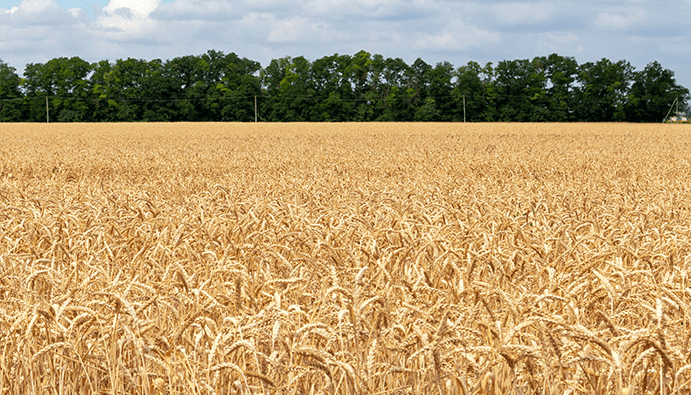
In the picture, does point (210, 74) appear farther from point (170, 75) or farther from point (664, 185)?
point (664, 185)

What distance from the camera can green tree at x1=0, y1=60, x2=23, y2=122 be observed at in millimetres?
75875

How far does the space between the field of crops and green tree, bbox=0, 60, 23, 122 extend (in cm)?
7729

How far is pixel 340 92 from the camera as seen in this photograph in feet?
262

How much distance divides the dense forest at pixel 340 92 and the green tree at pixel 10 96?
0.12 metres

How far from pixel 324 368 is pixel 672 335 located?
155 centimetres

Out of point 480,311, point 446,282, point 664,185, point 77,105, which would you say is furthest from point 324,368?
point 77,105

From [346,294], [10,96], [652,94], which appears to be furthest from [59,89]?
[346,294]

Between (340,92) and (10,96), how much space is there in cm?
4118

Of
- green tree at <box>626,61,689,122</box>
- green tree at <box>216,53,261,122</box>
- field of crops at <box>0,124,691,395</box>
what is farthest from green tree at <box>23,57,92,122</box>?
field of crops at <box>0,124,691,395</box>

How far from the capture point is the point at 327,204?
21.3ft

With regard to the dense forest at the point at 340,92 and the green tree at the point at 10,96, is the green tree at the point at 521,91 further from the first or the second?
the green tree at the point at 10,96

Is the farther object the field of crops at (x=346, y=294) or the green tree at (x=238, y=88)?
the green tree at (x=238, y=88)

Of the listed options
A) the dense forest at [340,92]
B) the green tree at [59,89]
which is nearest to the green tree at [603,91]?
the dense forest at [340,92]

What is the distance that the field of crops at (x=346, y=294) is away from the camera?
2201 millimetres
